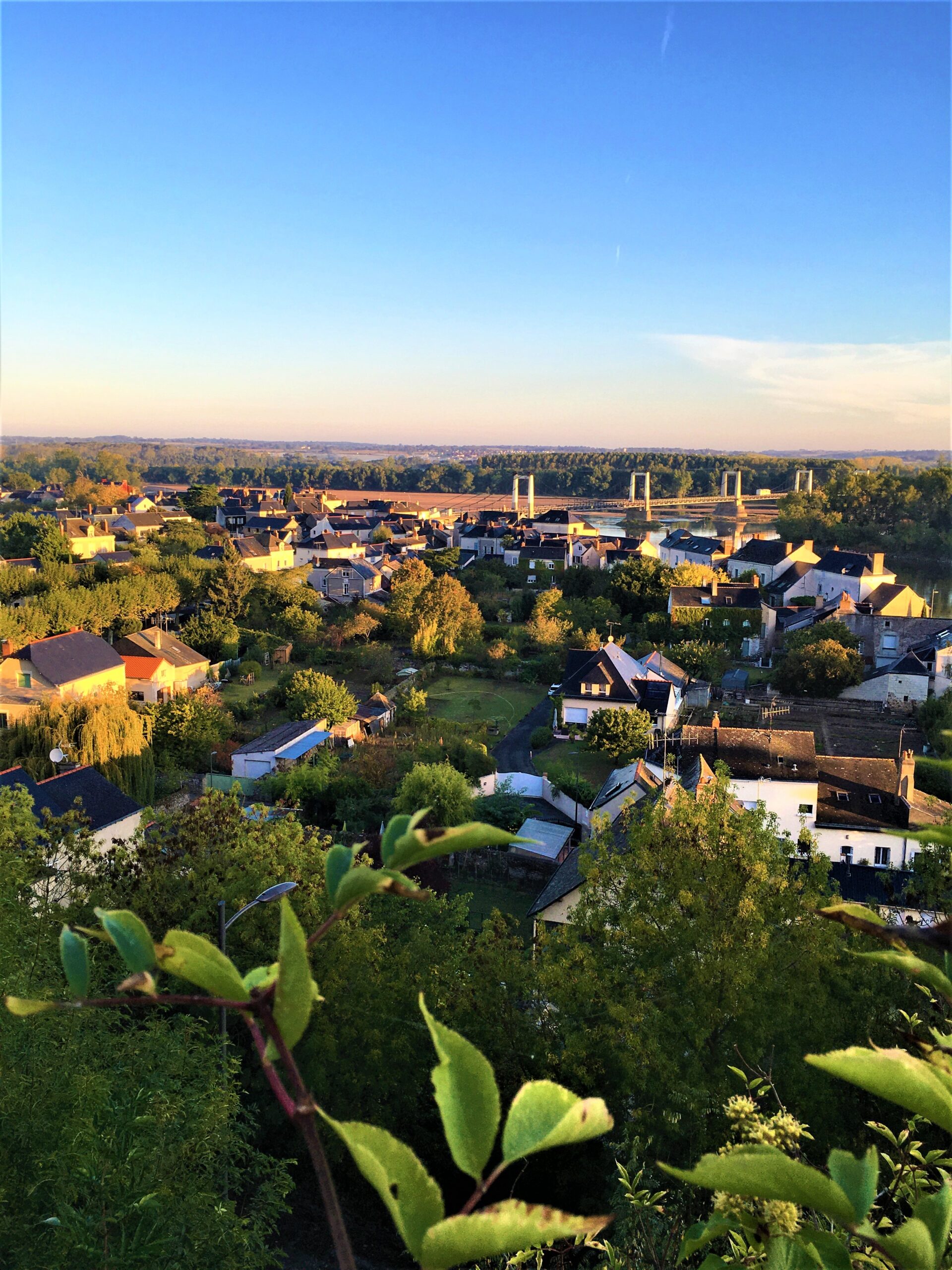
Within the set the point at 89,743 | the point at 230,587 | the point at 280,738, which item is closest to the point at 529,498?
the point at 230,587

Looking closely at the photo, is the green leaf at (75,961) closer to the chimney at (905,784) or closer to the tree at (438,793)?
the tree at (438,793)

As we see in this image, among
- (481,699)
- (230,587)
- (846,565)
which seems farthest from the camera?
(846,565)

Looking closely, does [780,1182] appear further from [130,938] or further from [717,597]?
[717,597]

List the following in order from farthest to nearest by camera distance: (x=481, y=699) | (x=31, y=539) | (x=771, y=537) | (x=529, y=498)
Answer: (x=529, y=498) → (x=771, y=537) → (x=31, y=539) → (x=481, y=699)

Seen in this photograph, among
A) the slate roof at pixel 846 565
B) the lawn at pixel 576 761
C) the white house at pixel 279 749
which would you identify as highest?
the slate roof at pixel 846 565

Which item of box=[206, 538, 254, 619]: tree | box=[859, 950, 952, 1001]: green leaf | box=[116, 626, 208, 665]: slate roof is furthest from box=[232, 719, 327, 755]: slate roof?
box=[859, 950, 952, 1001]: green leaf

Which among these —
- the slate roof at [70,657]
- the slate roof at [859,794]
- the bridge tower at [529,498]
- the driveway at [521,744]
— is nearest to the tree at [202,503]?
the bridge tower at [529,498]
